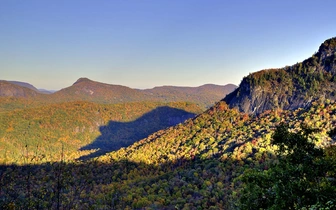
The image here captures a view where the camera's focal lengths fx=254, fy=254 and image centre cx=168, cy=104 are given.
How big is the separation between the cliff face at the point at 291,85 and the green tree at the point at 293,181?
78626 millimetres

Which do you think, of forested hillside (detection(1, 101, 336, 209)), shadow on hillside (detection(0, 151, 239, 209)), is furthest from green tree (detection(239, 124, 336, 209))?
shadow on hillside (detection(0, 151, 239, 209))

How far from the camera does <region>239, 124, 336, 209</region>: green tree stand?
13.5 meters

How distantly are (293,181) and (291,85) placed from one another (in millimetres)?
94546

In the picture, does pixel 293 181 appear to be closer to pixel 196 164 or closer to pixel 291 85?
pixel 196 164

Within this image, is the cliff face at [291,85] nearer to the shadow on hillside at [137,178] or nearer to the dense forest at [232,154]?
the dense forest at [232,154]

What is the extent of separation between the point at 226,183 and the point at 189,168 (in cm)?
2004

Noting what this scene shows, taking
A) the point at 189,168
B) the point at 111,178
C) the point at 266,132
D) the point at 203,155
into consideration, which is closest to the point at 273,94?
the point at 266,132

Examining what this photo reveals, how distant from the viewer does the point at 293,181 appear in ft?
48.0

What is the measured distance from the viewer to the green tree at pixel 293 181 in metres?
13.5

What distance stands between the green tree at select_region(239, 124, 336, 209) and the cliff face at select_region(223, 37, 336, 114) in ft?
258

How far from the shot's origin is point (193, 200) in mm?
58000

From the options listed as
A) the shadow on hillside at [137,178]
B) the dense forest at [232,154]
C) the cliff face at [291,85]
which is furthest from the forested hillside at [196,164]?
the cliff face at [291,85]

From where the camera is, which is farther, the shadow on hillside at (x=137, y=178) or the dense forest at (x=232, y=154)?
the shadow on hillside at (x=137, y=178)

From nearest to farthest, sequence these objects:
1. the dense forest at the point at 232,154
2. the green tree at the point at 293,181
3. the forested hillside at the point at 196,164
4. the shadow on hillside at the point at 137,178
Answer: the green tree at the point at 293,181
the dense forest at the point at 232,154
the forested hillside at the point at 196,164
the shadow on hillside at the point at 137,178
